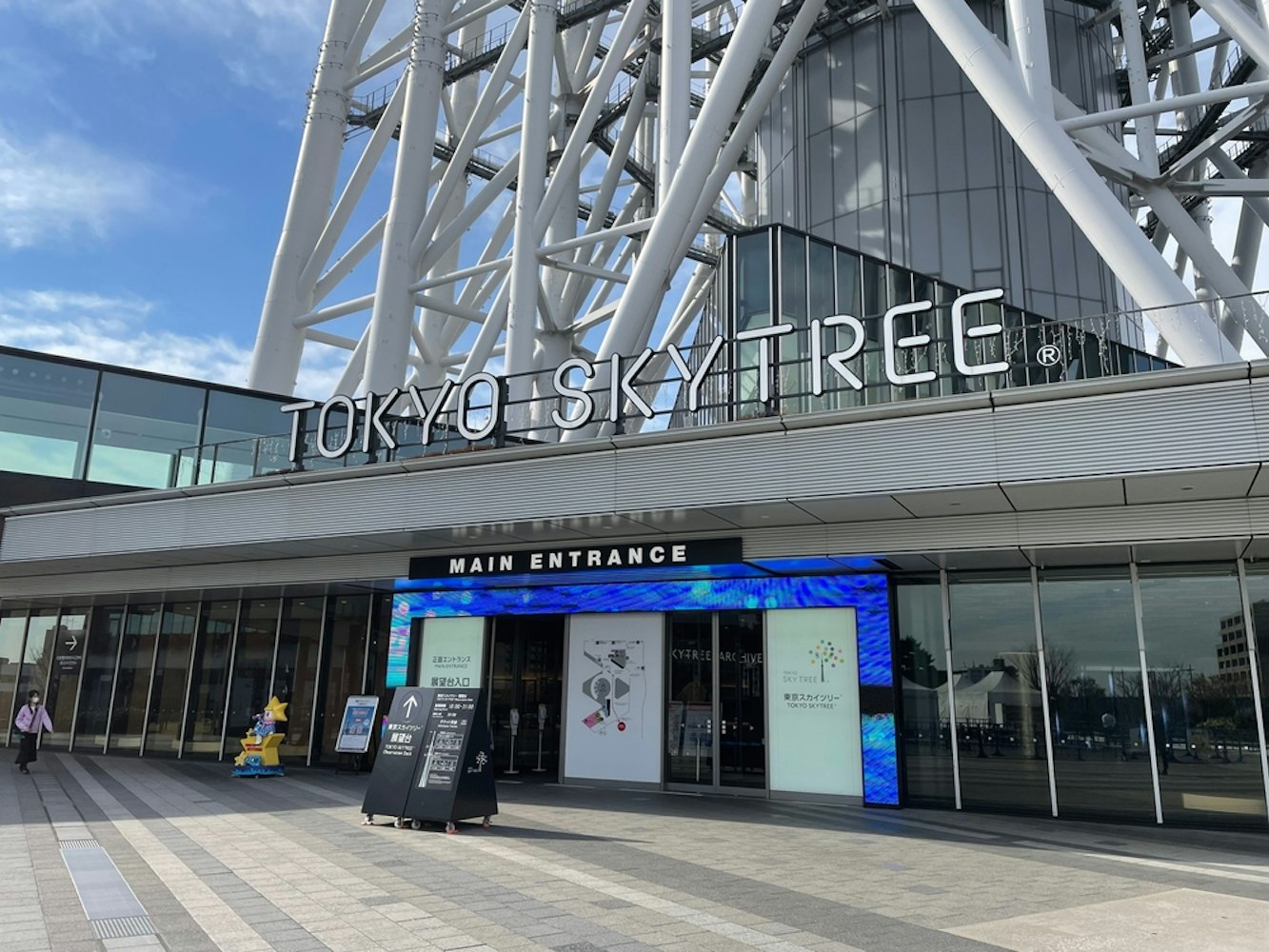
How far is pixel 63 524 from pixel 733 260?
54.3ft

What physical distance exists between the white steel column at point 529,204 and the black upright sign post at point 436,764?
1111cm

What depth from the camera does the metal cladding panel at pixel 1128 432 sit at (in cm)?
1149

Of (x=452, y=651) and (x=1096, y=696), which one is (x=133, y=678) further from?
(x=1096, y=696)

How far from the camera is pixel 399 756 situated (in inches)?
538

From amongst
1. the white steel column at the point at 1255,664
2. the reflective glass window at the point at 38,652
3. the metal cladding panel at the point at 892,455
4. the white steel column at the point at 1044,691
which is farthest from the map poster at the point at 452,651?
the white steel column at the point at 1255,664

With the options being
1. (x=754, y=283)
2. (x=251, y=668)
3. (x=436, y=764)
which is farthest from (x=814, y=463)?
(x=251, y=668)

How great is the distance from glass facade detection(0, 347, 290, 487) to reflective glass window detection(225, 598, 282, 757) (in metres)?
3.52

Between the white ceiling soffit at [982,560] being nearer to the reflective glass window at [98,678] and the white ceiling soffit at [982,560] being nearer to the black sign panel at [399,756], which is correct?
the black sign panel at [399,756]

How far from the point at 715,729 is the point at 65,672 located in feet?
66.3

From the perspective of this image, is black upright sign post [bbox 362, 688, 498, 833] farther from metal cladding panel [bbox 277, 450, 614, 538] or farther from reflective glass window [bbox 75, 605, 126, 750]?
reflective glass window [bbox 75, 605, 126, 750]

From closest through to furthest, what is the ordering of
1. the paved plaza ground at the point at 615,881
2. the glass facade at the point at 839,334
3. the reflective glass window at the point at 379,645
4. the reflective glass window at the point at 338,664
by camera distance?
the paved plaza ground at the point at 615,881, the glass facade at the point at 839,334, the reflective glass window at the point at 379,645, the reflective glass window at the point at 338,664

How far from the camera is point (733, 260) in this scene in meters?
20.2

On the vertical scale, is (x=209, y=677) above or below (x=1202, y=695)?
above

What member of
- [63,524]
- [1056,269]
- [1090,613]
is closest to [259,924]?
[1090,613]
